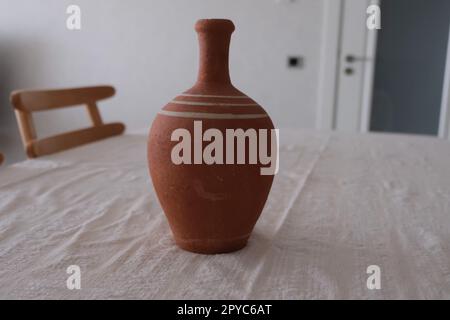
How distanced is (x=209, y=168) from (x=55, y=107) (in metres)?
0.94

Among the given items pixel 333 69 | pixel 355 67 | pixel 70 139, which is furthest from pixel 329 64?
pixel 70 139

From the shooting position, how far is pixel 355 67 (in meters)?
2.84

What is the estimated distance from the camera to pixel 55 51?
3.40 m

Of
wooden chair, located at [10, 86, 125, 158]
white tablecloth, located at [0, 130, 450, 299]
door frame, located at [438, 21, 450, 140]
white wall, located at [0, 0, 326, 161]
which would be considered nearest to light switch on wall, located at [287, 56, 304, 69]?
white wall, located at [0, 0, 326, 161]

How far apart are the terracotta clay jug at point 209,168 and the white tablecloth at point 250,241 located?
37 mm

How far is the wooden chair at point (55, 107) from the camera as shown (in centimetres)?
117

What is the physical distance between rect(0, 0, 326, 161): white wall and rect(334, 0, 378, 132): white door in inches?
6.3

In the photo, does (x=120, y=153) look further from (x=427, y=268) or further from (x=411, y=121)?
(x=411, y=121)

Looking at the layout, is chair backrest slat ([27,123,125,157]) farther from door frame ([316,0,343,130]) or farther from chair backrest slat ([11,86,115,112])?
door frame ([316,0,343,130])

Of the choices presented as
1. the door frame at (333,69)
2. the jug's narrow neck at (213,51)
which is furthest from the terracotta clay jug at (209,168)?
the door frame at (333,69)

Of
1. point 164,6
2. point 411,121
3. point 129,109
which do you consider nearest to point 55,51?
point 129,109

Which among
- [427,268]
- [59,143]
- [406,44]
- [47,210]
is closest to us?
[427,268]

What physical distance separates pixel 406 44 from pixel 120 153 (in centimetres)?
228

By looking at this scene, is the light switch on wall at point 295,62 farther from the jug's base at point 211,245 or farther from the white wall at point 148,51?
the jug's base at point 211,245
